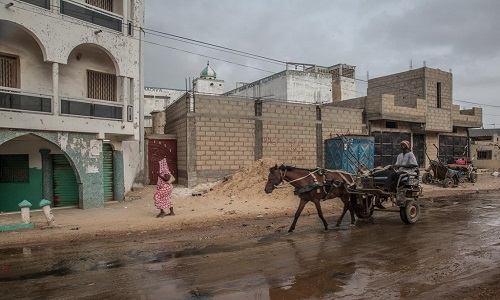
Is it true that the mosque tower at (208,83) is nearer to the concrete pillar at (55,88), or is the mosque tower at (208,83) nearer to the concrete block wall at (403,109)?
the concrete block wall at (403,109)

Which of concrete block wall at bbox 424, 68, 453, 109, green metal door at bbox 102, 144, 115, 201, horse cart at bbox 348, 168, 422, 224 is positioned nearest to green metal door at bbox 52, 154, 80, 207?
green metal door at bbox 102, 144, 115, 201

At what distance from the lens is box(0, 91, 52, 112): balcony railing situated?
11.4 metres

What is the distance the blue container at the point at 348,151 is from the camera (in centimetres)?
1969

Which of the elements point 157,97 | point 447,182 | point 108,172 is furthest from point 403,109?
point 157,97

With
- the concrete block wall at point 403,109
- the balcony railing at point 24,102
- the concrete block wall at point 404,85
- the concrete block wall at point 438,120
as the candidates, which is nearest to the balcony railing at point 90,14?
the balcony railing at point 24,102

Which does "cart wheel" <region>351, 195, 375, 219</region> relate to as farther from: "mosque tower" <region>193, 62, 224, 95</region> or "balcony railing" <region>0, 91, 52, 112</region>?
"mosque tower" <region>193, 62, 224, 95</region>

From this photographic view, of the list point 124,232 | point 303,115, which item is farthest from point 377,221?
point 303,115

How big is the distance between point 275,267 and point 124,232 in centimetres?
512

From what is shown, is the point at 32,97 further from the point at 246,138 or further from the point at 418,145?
the point at 418,145

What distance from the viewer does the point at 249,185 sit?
15.1 meters

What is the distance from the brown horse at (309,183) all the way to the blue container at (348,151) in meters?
10.7

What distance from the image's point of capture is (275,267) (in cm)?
574

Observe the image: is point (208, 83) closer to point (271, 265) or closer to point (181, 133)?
point (181, 133)

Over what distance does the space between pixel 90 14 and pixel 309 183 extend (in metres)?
10.7
